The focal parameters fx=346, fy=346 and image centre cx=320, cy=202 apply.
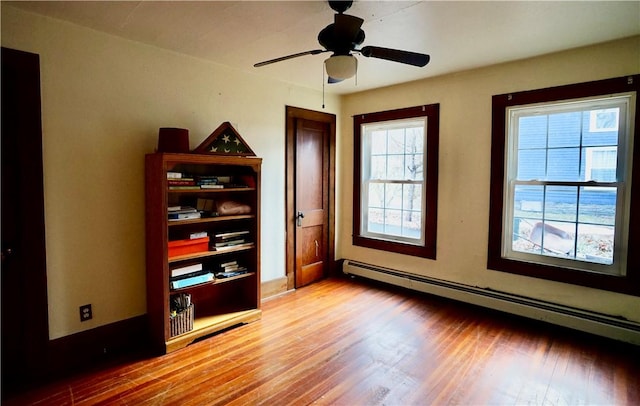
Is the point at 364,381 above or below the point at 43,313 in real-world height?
below

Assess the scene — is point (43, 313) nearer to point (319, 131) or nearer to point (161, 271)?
point (161, 271)

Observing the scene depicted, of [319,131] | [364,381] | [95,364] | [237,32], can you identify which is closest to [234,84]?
[237,32]

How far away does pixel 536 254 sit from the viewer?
3.24m

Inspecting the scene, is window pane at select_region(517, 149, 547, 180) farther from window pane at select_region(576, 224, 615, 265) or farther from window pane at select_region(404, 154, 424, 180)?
window pane at select_region(404, 154, 424, 180)

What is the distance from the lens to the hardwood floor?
2.17 m

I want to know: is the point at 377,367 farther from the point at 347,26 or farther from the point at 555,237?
the point at 347,26

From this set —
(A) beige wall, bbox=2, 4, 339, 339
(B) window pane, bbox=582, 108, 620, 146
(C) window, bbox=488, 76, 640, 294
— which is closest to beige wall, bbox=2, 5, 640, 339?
(A) beige wall, bbox=2, 4, 339, 339

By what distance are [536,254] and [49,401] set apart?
392 cm

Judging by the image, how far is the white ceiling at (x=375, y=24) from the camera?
85.5 inches

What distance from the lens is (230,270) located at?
10.6 ft

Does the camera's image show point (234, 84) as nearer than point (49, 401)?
No

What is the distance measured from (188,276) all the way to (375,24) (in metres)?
2.41

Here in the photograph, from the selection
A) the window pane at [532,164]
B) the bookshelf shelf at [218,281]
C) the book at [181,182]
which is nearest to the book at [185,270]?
the bookshelf shelf at [218,281]

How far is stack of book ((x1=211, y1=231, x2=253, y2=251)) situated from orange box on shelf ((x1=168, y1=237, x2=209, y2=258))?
84 mm
